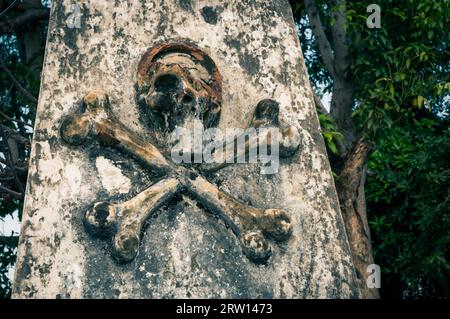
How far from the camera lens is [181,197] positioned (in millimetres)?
3275

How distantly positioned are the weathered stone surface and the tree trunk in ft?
8.80

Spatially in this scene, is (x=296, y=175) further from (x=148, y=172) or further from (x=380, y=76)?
(x=380, y=76)

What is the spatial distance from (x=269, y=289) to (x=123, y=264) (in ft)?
1.81

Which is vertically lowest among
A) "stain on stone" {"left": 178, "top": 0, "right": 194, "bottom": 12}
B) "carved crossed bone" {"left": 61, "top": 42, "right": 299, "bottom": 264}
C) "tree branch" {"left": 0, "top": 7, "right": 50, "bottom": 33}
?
"carved crossed bone" {"left": 61, "top": 42, "right": 299, "bottom": 264}

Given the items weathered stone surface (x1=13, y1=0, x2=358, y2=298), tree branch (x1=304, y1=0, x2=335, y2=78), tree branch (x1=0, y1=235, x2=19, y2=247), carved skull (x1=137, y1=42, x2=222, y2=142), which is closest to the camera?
weathered stone surface (x1=13, y1=0, x2=358, y2=298)

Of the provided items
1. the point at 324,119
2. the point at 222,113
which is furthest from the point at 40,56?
the point at 222,113

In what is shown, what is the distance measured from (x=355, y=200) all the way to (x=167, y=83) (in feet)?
11.0

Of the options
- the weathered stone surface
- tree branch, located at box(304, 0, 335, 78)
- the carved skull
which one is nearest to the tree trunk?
tree branch, located at box(304, 0, 335, 78)

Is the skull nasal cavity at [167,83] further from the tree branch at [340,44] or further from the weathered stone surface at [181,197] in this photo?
the tree branch at [340,44]

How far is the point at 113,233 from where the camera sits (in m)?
3.13

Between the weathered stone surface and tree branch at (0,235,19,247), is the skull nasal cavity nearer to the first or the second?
the weathered stone surface

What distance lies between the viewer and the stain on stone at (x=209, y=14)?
142 inches

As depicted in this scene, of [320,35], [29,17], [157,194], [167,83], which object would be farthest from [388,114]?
[157,194]

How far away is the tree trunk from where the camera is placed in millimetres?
6230
